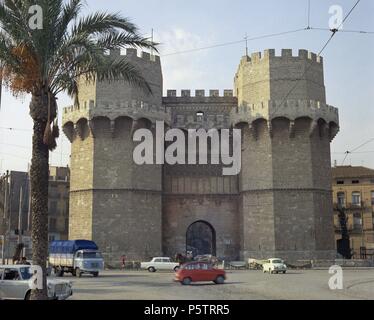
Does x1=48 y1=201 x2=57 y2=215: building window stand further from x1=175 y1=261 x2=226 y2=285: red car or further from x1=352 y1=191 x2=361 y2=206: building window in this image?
x1=175 y1=261 x2=226 y2=285: red car

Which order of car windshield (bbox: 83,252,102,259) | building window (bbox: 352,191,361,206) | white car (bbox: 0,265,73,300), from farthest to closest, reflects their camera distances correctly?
building window (bbox: 352,191,361,206), car windshield (bbox: 83,252,102,259), white car (bbox: 0,265,73,300)

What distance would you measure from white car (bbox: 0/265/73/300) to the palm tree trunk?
266 centimetres

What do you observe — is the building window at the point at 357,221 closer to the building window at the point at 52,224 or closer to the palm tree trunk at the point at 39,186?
the building window at the point at 52,224

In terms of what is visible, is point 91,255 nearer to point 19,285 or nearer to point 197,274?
point 197,274

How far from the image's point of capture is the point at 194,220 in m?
39.6

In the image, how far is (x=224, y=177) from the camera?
39.9 m

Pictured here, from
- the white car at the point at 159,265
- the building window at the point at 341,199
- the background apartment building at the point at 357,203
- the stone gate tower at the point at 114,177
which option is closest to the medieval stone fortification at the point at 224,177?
the stone gate tower at the point at 114,177

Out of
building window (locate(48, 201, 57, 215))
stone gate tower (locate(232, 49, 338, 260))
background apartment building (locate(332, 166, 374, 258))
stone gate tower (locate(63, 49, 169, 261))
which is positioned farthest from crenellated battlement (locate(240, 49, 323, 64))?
building window (locate(48, 201, 57, 215))

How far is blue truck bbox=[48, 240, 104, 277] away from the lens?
2789cm

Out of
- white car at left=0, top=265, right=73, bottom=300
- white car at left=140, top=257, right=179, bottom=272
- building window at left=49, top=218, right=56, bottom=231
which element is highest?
building window at left=49, top=218, right=56, bottom=231

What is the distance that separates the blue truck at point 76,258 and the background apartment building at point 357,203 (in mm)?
35724

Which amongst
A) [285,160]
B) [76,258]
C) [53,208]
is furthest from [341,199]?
[76,258]

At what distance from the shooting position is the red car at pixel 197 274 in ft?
75.0
